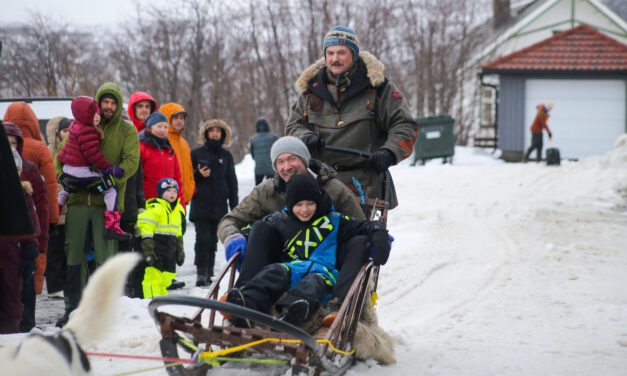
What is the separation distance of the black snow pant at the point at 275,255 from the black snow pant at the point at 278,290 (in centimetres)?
11

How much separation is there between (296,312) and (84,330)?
1402 mm

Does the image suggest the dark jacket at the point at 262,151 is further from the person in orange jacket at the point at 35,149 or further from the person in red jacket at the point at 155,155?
the person in orange jacket at the point at 35,149

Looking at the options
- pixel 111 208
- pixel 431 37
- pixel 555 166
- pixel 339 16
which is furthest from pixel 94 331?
pixel 431 37

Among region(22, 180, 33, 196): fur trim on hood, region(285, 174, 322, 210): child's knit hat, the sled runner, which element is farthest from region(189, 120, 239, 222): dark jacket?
the sled runner

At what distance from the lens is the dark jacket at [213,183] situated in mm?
7082

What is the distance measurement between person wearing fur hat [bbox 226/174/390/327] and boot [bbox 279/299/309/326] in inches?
2.2

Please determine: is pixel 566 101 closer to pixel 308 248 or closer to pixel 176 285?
pixel 176 285

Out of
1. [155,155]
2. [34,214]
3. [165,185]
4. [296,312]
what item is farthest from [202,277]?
[296,312]

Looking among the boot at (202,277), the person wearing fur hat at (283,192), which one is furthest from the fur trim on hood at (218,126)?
the person wearing fur hat at (283,192)

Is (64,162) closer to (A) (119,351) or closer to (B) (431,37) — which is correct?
(A) (119,351)

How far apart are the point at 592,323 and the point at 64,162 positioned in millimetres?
4359

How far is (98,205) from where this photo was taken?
17.6ft

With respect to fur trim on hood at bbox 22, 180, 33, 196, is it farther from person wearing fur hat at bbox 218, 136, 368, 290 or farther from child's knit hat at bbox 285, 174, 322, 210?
child's knit hat at bbox 285, 174, 322, 210

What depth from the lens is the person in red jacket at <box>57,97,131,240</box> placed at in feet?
17.1
